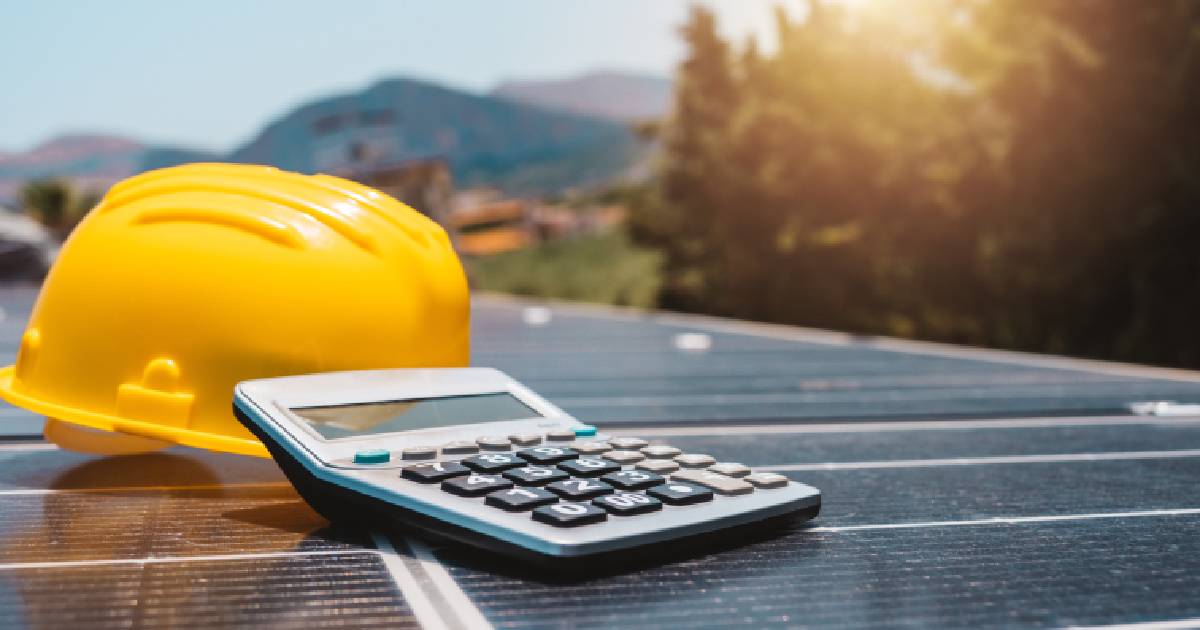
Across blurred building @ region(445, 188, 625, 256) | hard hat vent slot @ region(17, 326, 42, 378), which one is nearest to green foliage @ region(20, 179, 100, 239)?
blurred building @ region(445, 188, 625, 256)

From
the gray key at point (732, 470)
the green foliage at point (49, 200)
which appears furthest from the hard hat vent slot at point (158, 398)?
the green foliage at point (49, 200)

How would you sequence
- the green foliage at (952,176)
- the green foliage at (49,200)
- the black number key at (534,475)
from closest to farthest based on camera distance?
the black number key at (534,475) < the green foliage at (952,176) < the green foliage at (49,200)

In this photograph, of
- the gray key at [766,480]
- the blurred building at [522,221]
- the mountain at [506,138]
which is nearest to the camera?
the gray key at [766,480]

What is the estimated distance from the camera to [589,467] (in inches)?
69.2

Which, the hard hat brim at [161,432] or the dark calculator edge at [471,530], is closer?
the dark calculator edge at [471,530]

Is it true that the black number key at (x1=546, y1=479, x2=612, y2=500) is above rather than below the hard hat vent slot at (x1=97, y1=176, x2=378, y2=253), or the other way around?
below

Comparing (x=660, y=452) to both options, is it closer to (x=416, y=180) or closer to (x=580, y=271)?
(x=416, y=180)

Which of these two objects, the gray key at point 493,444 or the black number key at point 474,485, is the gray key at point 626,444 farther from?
the black number key at point 474,485

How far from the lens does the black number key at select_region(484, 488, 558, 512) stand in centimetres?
155

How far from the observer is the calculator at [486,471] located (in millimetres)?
1525

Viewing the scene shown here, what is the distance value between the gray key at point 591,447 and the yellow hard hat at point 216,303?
23.6 inches

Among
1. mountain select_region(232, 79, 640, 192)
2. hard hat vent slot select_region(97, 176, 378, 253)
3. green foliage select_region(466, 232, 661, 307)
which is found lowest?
A: green foliage select_region(466, 232, 661, 307)

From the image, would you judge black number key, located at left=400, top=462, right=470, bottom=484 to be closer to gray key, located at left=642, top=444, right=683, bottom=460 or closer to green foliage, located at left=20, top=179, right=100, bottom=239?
gray key, located at left=642, top=444, right=683, bottom=460

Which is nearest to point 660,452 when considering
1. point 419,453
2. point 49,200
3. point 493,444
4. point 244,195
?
point 493,444
